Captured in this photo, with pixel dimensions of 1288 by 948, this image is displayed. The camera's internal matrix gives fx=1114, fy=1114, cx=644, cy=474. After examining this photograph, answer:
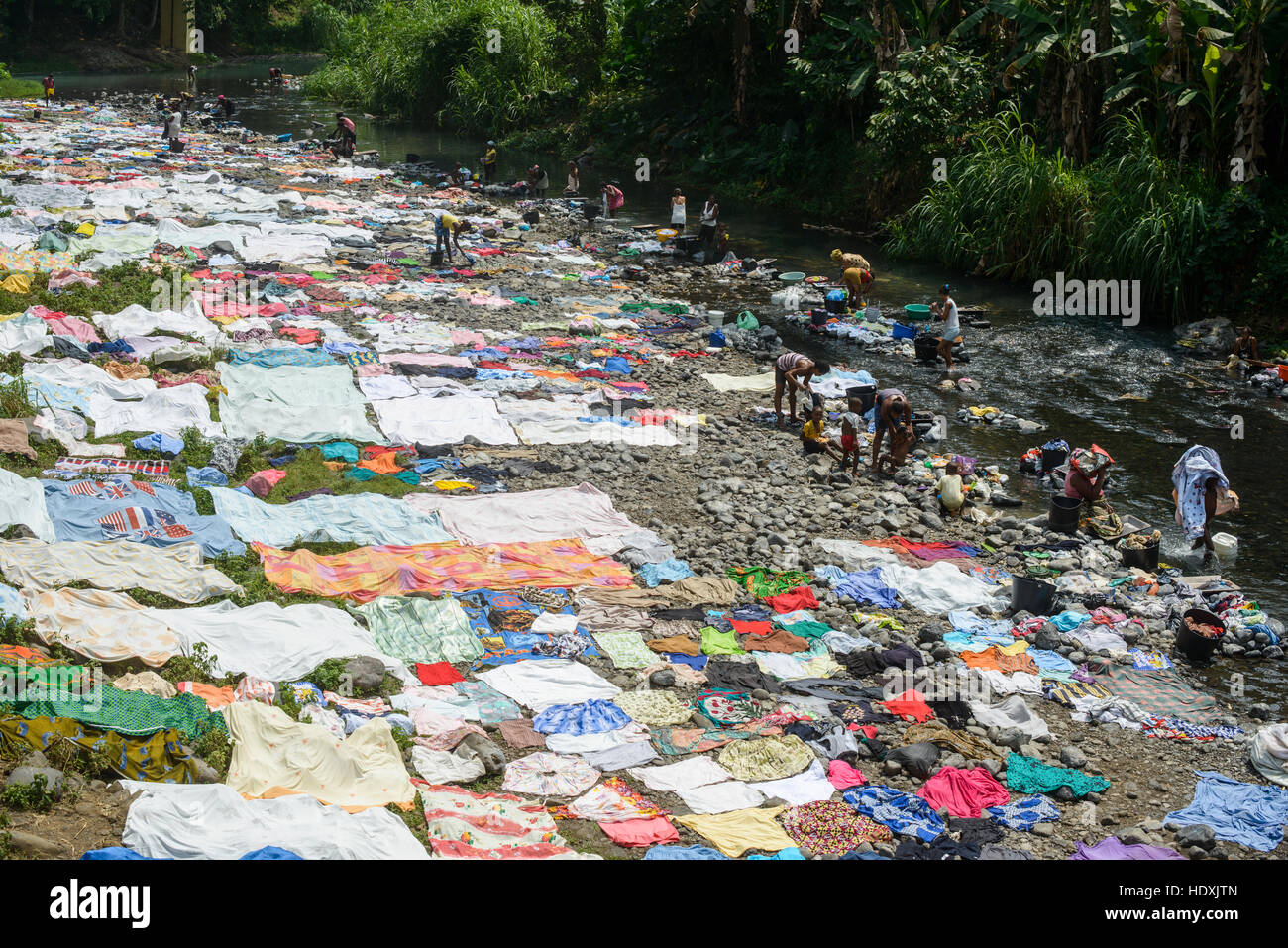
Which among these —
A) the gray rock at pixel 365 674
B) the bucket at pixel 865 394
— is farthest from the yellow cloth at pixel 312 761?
the bucket at pixel 865 394

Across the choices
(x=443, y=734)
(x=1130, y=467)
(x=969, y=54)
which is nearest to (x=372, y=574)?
(x=443, y=734)

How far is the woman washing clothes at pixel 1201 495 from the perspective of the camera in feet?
42.7

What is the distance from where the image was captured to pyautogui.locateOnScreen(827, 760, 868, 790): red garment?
845 cm

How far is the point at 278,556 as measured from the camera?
11.0m

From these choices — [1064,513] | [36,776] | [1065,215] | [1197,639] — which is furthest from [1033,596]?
[1065,215]

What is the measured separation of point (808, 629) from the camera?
10.9 metres

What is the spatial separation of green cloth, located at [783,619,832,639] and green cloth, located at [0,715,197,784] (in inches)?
222

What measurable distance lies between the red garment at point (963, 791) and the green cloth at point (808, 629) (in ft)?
7.75

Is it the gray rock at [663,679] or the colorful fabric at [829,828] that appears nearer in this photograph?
the colorful fabric at [829,828]

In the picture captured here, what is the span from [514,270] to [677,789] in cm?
1794

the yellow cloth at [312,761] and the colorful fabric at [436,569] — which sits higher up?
the colorful fabric at [436,569]

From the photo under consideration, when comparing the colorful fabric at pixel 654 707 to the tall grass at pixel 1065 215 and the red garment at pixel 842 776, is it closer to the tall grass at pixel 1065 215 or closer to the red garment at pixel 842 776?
the red garment at pixel 842 776

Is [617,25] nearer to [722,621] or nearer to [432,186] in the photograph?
[432,186]

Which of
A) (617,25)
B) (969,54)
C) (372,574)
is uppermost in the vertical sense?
(617,25)
